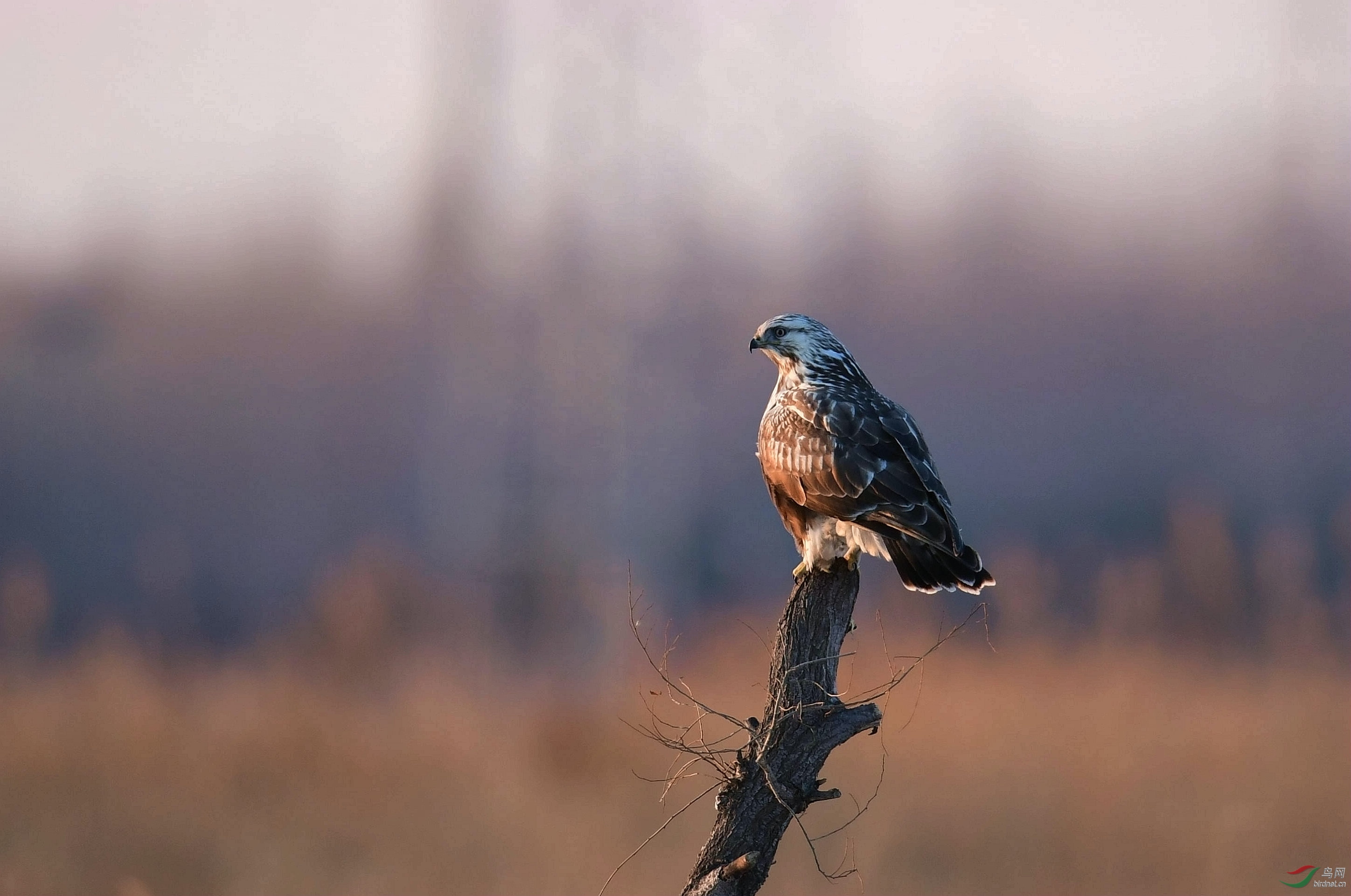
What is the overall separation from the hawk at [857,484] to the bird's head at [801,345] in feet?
0.21

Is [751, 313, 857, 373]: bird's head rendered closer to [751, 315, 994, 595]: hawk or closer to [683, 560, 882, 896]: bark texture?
[751, 315, 994, 595]: hawk

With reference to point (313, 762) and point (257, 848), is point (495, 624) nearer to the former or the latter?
point (313, 762)

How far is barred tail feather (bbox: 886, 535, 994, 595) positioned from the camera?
3.92 meters

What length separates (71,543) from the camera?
44.4 feet

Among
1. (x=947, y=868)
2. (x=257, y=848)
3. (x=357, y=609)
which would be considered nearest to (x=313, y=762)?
(x=257, y=848)

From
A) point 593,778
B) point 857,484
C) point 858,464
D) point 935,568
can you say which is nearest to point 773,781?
point 935,568

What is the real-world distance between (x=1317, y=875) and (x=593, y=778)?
4.21 metres

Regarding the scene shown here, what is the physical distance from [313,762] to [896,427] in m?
4.76

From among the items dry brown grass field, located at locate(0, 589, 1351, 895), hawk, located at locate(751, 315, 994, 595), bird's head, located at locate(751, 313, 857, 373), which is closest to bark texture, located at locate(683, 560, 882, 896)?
Answer: hawk, located at locate(751, 315, 994, 595)

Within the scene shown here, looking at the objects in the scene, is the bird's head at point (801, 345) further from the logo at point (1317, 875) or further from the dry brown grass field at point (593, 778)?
the logo at point (1317, 875)

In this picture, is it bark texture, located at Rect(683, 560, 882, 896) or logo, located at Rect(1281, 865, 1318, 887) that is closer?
bark texture, located at Rect(683, 560, 882, 896)

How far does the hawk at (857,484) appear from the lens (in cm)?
397

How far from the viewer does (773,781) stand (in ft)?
9.75

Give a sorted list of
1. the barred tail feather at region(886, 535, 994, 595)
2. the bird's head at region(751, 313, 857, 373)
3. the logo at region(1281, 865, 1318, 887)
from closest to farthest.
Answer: the barred tail feather at region(886, 535, 994, 595) → the bird's head at region(751, 313, 857, 373) → the logo at region(1281, 865, 1318, 887)
